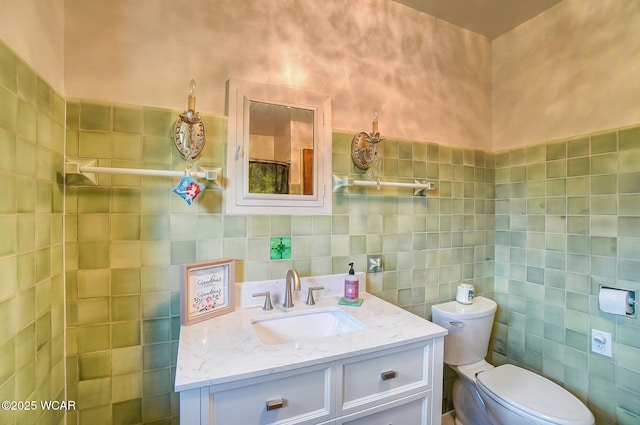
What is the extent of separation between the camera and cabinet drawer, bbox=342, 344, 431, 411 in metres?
0.98

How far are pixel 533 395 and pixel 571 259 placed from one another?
74 cm

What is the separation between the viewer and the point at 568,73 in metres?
1.61

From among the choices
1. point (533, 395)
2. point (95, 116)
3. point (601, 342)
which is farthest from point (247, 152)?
point (601, 342)

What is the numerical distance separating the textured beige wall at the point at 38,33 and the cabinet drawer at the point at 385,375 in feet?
4.42

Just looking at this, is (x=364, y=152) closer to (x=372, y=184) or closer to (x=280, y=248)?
(x=372, y=184)

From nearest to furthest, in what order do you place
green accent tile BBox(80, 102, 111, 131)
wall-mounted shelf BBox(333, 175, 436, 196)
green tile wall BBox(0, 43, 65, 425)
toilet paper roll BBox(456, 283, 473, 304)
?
green tile wall BBox(0, 43, 65, 425)
green accent tile BBox(80, 102, 111, 131)
wall-mounted shelf BBox(333, 175, 436, 196)
toilet paper roll BBox(456, 283, 473, 304)

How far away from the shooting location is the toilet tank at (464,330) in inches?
65.1

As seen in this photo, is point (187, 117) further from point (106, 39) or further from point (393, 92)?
point (393, 92)

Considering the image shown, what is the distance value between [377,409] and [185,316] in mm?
779

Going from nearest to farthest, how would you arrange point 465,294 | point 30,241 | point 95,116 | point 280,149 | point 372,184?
point 30,241 → point 95,116 → point 280,149 → point 372,184 → point 465,294

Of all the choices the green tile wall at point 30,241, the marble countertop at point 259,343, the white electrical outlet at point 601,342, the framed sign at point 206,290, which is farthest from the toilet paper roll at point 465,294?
the green tile wall at point 30,241

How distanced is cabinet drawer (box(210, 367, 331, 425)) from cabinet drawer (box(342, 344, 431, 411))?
87 mm

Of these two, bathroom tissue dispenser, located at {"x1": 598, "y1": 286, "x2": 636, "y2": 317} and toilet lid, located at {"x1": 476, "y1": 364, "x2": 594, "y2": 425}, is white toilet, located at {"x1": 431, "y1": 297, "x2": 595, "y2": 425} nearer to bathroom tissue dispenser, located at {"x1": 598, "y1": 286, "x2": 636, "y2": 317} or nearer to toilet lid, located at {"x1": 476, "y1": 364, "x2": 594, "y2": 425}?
toilet lid, located at {"x1": 476, "y1": 364, "x2": 594, "y2": 425}

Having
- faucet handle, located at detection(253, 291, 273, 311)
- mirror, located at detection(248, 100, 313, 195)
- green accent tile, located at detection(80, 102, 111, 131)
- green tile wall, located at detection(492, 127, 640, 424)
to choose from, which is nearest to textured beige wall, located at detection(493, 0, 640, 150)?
green tile wall, located at detection(492, 127, 640, 424)
